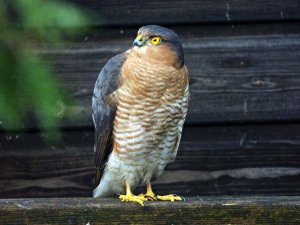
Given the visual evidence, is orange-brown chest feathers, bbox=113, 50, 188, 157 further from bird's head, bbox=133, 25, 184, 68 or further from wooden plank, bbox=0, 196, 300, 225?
wooden plank, bbox=0, 196, 300, 225

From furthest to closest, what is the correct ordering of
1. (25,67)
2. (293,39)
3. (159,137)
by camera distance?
(293,39) → (159,137) → (25,67)

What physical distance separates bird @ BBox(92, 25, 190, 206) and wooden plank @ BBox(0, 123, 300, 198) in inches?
17.8

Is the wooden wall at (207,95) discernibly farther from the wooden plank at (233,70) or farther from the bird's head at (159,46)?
the bird's head at (159,46)

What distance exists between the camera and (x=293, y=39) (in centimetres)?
361

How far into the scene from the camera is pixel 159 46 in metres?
2.93

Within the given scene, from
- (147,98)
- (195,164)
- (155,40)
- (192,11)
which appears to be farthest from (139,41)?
(195,164)

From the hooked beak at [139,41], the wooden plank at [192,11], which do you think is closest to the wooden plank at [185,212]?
Result: the hooked beak at [139,41]

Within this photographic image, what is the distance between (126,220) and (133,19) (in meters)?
1.67

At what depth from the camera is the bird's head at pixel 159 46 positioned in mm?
2875

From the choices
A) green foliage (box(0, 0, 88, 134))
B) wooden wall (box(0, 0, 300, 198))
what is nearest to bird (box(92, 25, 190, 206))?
wooden wall (box(0, 0, 300, 198))

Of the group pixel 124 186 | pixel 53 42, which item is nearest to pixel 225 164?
pixel 124 186

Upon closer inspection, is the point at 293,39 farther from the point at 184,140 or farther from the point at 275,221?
the point at 275,221

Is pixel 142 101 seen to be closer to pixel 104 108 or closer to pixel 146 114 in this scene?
pixel 146 114

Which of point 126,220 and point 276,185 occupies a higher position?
point 126,220
